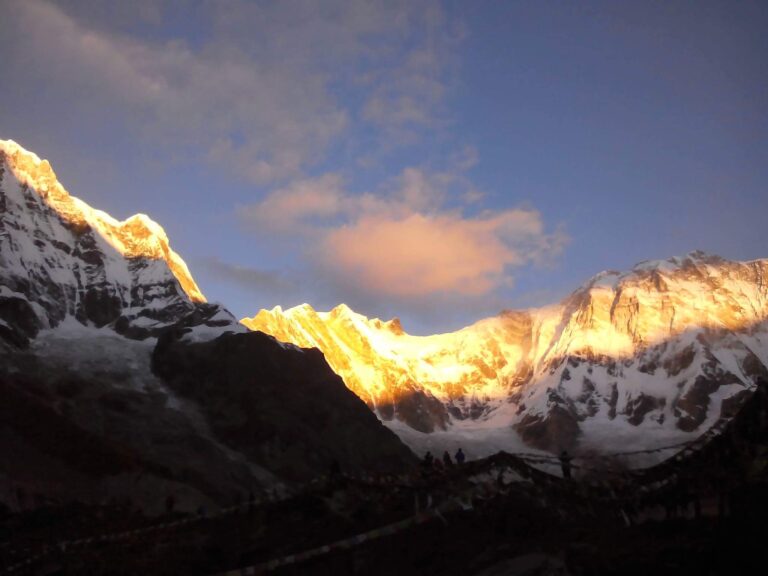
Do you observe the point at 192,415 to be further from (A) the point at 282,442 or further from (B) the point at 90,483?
(B) the point at 90,483

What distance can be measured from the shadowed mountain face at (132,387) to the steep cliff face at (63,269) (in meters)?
0.37

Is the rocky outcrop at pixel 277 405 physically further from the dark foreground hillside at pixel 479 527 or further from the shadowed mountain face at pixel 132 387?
the dark foreground hillside at pixel 479 527

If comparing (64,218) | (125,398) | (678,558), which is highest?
(64,218)

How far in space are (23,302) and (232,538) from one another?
124 meters

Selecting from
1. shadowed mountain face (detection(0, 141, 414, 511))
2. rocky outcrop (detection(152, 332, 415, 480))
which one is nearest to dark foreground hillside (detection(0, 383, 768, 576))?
shadowed mountain face (detection(0, 141, 414, 511))

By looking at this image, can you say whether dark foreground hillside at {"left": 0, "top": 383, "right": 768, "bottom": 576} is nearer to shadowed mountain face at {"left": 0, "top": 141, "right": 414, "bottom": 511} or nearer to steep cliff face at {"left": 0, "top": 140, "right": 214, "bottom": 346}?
shadowed mountain face at {"left": 0, "top": 141, "right": 414, "bottom": 511}

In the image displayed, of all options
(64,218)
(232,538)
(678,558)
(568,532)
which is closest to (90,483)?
(232,538)

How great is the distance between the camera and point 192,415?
126625mm

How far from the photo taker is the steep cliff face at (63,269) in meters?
156

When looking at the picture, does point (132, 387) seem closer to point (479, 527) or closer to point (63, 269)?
point (63, 269)

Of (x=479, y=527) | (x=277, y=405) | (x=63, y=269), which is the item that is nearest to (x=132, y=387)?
(x=277, y=405)

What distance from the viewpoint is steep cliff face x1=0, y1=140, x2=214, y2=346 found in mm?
155625

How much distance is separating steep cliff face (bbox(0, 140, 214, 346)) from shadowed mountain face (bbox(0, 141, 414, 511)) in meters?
0.37

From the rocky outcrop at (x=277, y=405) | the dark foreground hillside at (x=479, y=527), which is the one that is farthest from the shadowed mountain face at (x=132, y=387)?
the dark foreground hillside at (x=479, y=527)
